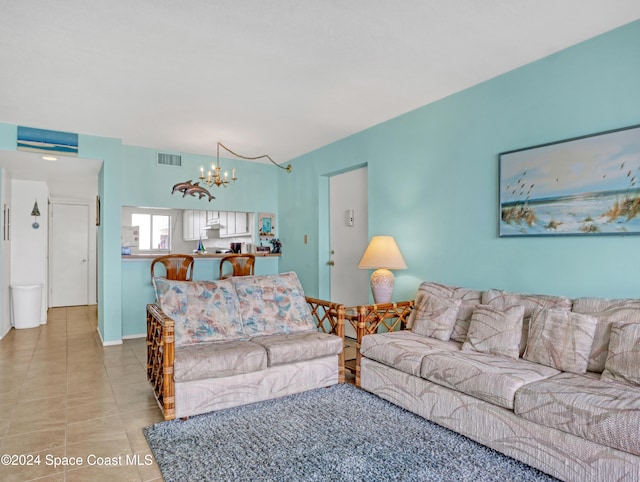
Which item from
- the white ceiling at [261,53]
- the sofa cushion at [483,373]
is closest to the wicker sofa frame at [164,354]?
the sofa cushion at [483,373]

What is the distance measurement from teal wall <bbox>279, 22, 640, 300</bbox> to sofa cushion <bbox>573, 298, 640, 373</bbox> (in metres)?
0.28

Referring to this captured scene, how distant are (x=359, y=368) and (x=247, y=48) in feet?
8.31

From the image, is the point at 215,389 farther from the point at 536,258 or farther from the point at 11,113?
the point at 11,113

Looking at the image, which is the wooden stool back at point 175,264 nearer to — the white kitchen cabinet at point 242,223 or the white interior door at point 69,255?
the white kitchen cabinet at point 242,223

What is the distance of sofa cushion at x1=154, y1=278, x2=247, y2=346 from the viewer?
3012 mm

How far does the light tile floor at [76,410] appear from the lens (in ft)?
6.93

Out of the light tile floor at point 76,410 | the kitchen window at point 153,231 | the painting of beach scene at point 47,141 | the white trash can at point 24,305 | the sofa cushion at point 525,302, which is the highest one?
the painting of beach scene at point 47,141

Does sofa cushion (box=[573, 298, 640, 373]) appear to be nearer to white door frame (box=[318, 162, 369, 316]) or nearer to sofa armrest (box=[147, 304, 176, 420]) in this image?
sofa armrest (box=[147, 304, 176, 420])

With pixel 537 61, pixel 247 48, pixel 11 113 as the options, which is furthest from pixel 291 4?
pixel 11 113

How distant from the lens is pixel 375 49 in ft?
9.12

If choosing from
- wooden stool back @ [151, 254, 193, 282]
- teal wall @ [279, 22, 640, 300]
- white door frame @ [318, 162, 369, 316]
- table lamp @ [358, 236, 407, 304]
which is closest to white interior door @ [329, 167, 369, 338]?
white door frame @ [318, 162, 369, 316]

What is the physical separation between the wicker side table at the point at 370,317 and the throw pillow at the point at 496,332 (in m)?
0.76

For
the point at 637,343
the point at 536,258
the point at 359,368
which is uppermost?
the point at 536,258

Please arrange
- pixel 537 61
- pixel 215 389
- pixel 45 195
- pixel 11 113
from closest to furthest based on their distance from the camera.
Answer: pixel 215 389
pixel 537 61
pixel 11 113
pixel 45 195
